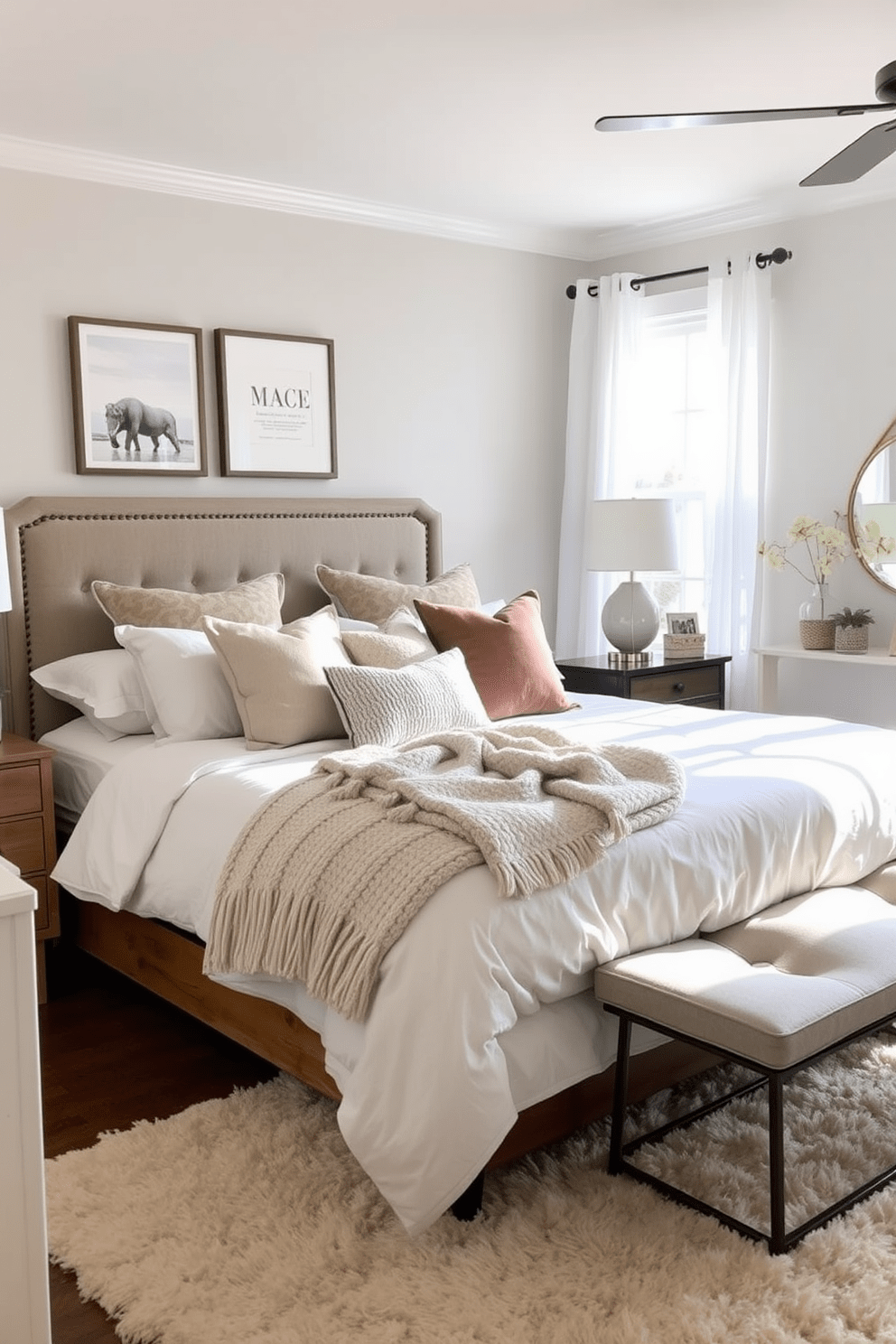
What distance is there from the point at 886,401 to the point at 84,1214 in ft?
12.4

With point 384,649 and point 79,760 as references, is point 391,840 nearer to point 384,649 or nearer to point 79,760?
point 384,649

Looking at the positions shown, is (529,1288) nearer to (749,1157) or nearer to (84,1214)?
(749,1157)

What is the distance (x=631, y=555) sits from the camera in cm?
466

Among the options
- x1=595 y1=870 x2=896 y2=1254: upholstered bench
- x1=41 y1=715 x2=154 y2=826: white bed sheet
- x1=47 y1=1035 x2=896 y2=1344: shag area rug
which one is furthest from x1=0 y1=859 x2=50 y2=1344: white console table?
x1=41 y1=715 x2=154 y2=826: white bed sheet

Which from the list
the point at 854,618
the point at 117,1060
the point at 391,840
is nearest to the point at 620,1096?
the point at 391,840

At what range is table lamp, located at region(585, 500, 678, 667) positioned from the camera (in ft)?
15.2

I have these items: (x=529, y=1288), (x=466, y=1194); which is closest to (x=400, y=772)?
(x=466, y=1194)

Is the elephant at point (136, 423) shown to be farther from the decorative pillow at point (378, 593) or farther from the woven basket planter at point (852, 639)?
the woven basket planter at point (852, 639)

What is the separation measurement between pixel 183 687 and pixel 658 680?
2040mm

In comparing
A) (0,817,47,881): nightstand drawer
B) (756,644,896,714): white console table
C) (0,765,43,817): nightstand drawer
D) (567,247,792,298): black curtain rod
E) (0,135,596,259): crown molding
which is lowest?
(0,817,47,881): nightstand drawer

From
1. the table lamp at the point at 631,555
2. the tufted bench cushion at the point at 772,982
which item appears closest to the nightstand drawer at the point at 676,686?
the table lamp at the point at 631,555

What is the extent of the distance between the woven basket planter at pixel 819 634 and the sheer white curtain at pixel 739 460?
331 mm

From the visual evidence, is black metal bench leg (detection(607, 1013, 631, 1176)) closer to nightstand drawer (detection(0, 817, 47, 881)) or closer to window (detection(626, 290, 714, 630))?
nightstand drawer (detection(0, 817, 47, 881))

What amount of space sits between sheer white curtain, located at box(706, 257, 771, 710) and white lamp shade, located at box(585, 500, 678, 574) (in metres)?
0.33
